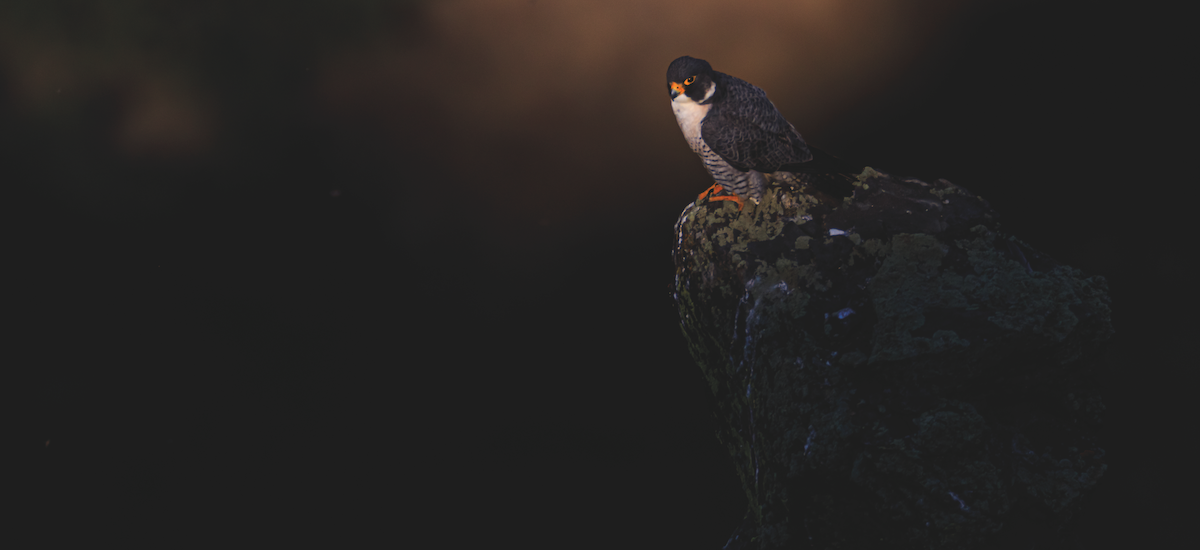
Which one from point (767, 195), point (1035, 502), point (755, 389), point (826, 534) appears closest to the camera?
point (1035, 502)

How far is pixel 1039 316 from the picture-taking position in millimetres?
1576

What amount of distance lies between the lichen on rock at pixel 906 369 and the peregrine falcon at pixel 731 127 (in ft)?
0.44

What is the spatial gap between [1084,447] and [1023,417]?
0.17m

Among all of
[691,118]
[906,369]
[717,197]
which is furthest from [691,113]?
[906,369]

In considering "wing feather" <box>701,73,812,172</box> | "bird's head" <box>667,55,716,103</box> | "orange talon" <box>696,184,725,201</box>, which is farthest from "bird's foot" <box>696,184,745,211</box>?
"bird's head" <box>667,55,716,103</box>

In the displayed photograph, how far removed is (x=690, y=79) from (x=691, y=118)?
125 mm

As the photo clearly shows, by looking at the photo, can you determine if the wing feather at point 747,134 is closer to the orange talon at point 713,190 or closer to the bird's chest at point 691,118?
the bird's chest at point 691,118

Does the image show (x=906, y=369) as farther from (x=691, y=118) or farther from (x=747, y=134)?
(x=691, y=118)

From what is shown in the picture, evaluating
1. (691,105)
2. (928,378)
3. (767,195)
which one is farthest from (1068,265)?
(691,105)

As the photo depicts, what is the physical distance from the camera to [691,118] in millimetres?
1834

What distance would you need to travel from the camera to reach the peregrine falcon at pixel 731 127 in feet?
5.80

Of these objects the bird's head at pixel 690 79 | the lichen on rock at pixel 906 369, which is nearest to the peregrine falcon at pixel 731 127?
the bird's head at pixel 690 79

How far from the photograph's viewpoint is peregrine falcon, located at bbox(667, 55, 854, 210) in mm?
1768

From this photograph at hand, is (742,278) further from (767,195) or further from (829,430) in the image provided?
(829,430)
